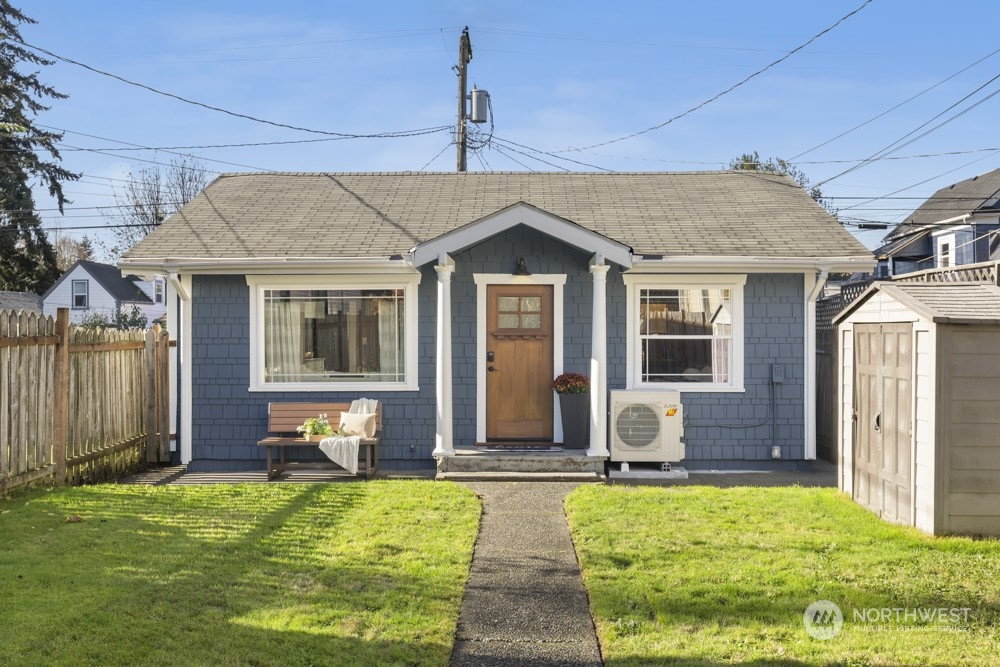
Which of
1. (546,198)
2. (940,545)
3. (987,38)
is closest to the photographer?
(940,545)

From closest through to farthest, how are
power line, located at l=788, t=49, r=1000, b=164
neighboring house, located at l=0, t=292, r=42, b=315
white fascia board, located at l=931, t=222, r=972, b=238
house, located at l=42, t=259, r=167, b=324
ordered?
power line, located at l=788, t=49, r=1000, b=164 < white fascia board, located at l=931, t=222, r=972, b=238 < neighboring house, located at l=0, t=292, r=42, b=315 < house, located at l=42, t=259, r=167, b=324

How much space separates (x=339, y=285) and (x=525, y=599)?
20.4 ft

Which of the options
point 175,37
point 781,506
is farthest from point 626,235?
point 175,37

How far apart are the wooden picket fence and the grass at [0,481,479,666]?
0.56 m

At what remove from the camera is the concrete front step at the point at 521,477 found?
9.26 meters

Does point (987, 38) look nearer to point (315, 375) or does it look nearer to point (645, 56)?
point (645, 56)

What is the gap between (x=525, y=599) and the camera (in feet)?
16.4

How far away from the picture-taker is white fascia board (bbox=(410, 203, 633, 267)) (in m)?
9.38

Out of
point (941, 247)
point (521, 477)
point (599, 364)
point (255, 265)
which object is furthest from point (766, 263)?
point (941, 247)

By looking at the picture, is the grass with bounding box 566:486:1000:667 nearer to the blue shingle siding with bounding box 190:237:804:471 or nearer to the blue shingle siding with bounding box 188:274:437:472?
the blue shingle siding with bounding box 190:237:804:471

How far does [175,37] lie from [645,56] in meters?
9.41

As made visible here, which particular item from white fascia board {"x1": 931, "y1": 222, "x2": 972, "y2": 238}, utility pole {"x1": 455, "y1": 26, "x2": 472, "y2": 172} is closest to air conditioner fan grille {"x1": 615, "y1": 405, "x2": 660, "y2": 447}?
utility pole {"x1": 455, "y1": 26, "x2": 472, "y2": 172}

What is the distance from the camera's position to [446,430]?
9.57 metres

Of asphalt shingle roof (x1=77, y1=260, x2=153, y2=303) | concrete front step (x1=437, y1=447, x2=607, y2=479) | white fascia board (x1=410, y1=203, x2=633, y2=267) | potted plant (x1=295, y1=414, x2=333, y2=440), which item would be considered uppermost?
asphalt shingle roof (x1=77, y1=260, x2=153, y2=303)
